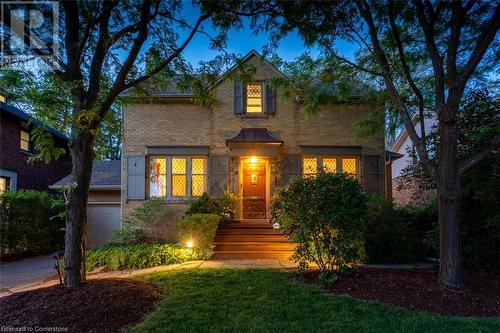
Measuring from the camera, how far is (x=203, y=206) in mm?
9820

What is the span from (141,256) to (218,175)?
163 inches

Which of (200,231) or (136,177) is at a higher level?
(136,177)

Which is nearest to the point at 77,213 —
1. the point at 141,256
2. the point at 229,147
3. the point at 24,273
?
the point at 141,256

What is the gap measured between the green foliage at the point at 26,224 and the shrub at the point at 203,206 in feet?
14.2

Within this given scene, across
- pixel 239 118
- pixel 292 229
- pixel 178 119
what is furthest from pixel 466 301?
pixel 178 119

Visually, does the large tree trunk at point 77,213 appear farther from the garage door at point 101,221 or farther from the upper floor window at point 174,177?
the garage door at point 101,221

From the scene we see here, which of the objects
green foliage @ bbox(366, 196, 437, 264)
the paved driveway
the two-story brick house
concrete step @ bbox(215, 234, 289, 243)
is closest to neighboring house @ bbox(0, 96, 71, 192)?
the paved driveway

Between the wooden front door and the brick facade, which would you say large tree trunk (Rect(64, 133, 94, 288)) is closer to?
the wooden front door

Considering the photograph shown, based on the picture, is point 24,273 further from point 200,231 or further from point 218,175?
point 218,175

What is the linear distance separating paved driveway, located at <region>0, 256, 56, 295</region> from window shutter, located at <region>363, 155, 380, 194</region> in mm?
10583

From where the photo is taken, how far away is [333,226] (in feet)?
18.8

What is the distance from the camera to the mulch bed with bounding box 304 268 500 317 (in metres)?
4.38

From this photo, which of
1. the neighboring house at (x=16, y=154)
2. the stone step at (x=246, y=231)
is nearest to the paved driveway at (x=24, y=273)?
the stone step at (x=246, y=231)

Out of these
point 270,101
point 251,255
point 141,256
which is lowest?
point 251,255
